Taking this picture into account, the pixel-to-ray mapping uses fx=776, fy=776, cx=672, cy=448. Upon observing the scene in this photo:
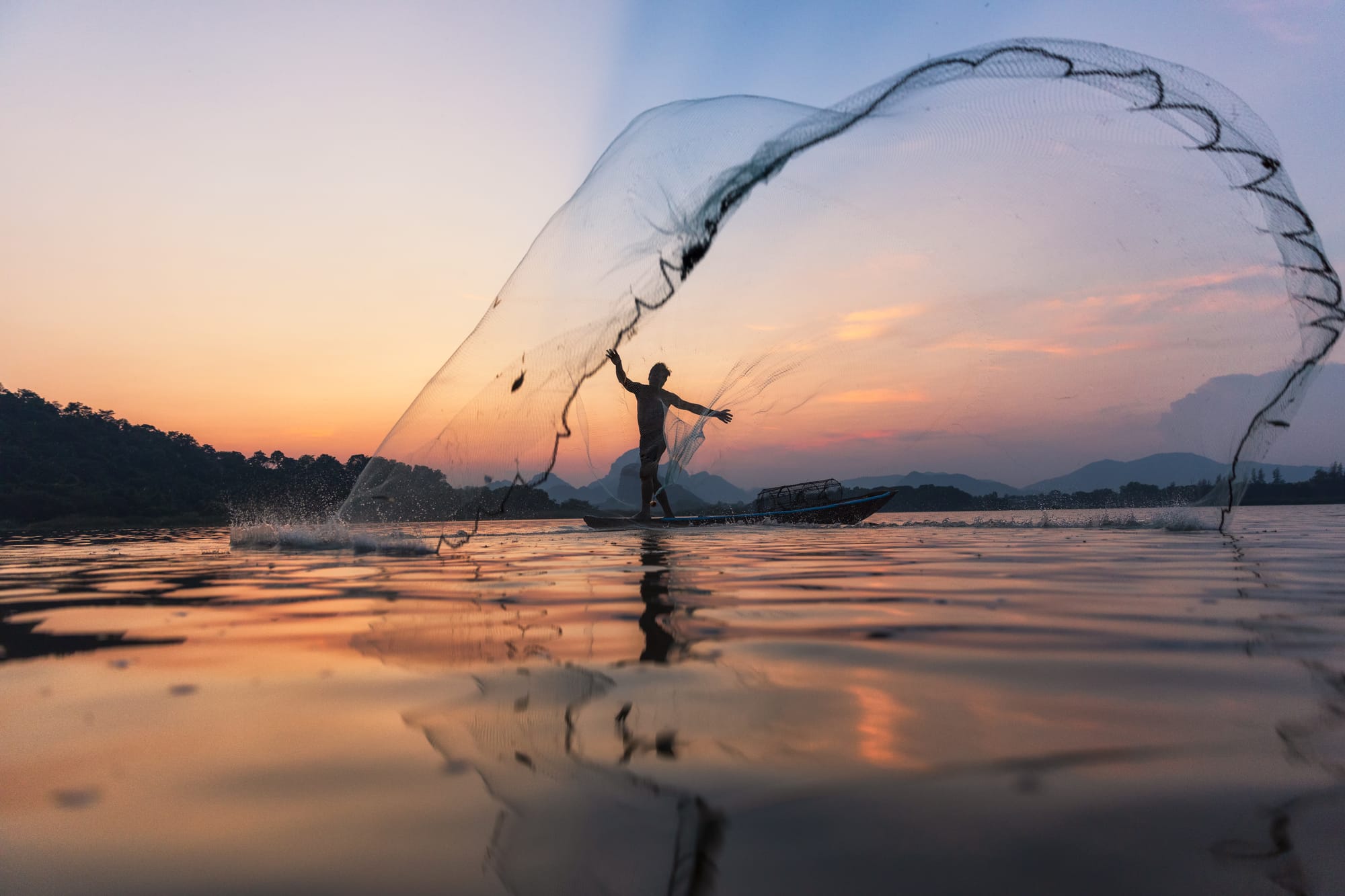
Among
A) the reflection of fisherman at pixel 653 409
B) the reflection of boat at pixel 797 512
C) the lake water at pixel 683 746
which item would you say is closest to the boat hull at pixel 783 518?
the reflection of boat at pixel 797 512

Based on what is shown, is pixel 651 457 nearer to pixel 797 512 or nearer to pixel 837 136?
pixel 837 136

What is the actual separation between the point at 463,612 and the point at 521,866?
136 inches

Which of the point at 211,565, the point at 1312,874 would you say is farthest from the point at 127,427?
the point at 1312,874

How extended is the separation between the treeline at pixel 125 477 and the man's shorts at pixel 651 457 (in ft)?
30.4

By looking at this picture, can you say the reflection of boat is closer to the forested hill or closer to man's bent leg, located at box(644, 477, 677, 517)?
man's bent leg, located at box(644, 477, 677, 517)

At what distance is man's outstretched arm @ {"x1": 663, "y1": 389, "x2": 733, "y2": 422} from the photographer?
30.4 feet

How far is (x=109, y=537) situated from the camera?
18.2 metres

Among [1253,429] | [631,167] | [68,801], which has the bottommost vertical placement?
[68,801]

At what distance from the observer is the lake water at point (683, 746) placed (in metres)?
A: 1.44

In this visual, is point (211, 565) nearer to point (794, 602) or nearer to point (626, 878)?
point (794, 602)

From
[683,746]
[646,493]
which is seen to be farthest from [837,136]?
[646,493]

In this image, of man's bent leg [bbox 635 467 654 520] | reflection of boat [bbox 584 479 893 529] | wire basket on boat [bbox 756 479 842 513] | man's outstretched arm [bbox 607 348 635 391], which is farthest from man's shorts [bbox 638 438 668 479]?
wire basket on boat [bbox 756 479 842 513]

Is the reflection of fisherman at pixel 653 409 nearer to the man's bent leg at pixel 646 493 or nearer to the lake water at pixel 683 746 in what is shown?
the man's bent leg at pixel 646 493

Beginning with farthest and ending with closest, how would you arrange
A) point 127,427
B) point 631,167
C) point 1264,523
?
point 127,427, point 1264,523, point 631,167
